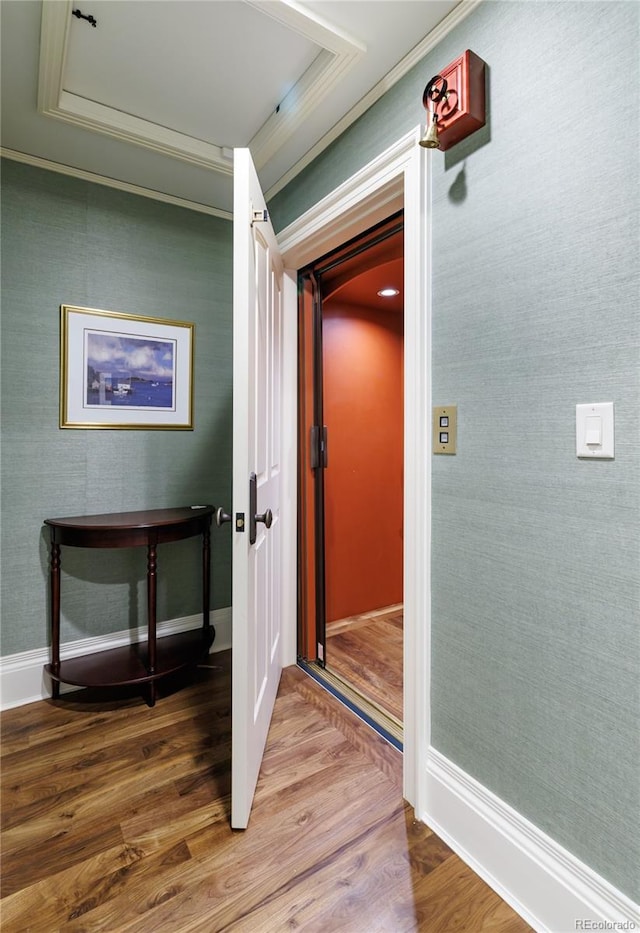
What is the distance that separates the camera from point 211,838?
1.33 m

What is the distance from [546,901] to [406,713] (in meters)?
0.53

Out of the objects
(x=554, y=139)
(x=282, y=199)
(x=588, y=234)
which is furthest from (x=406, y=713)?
(x=282, y=199)

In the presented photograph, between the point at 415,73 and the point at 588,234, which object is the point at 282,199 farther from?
the point at 588,234

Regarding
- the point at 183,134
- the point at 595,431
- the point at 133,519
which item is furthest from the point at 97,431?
the point at 595,431

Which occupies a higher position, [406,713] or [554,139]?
[554,139]

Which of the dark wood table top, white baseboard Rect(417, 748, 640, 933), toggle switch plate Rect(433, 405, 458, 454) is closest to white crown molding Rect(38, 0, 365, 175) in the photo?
toggle switch plate Rect(433, 405, 458, 454)

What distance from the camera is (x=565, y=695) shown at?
106cm

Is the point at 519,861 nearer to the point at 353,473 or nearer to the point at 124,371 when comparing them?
the point at 353,473

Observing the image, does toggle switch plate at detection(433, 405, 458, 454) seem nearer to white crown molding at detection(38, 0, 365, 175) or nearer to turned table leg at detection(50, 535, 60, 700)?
white crown molding at detection(38, 0, 365, 175)

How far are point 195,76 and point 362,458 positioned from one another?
207 centimetres

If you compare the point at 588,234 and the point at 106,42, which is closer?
the point at 588,234

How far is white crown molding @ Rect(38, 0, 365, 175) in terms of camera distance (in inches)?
53.1

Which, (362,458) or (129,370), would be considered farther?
(362,458)

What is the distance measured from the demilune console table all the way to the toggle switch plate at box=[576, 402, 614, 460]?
1.63 metres
